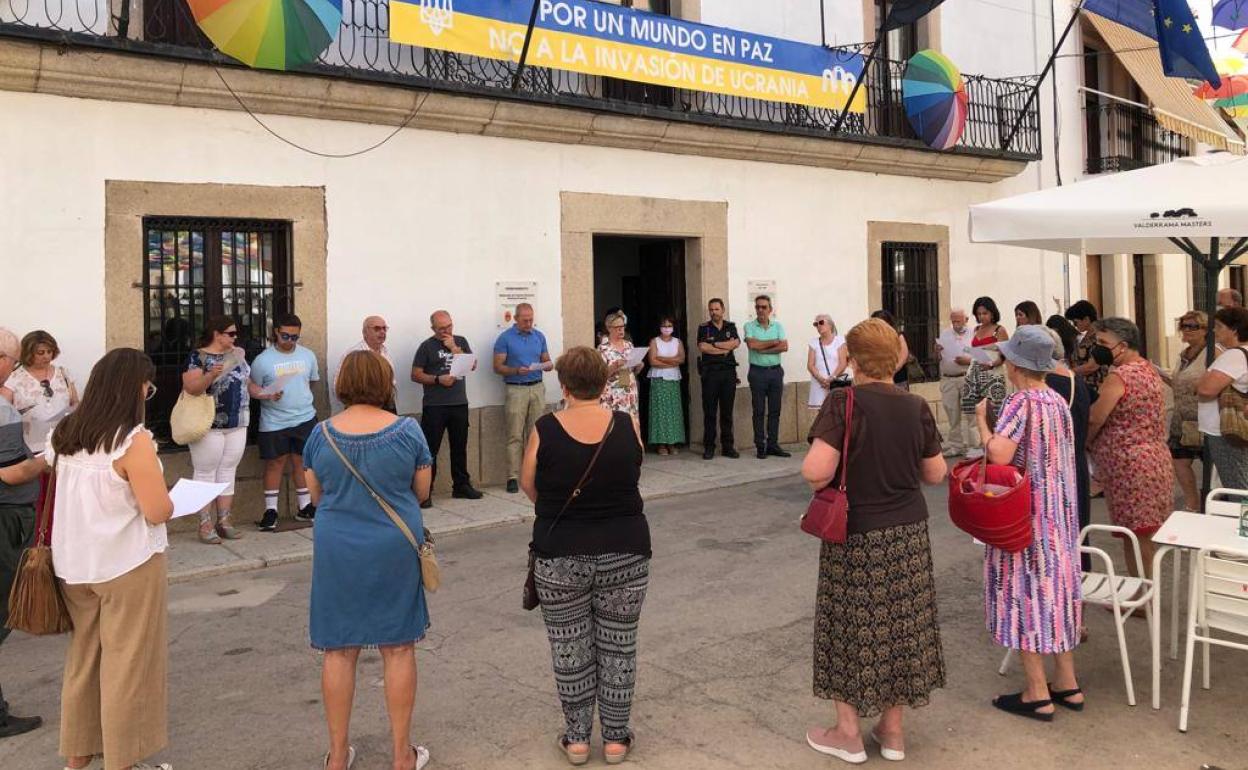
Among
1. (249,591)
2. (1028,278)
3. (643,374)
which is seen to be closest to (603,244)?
(643,374)

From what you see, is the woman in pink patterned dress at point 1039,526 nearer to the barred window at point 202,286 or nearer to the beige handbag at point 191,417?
the beige handbag at point 191,417

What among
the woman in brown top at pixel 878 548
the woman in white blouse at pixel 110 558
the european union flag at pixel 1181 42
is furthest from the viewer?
the european union flag at pixel 1181 42

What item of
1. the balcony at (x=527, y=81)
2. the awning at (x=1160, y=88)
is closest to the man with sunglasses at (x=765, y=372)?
the balcony at (x=527, y=81)

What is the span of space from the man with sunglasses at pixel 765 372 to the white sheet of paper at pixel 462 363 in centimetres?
369

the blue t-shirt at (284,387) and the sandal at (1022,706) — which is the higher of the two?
the blue t-shirt at (284,387)

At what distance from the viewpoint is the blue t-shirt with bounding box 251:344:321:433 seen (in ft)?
26.9

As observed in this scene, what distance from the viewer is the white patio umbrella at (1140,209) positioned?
5.61 m

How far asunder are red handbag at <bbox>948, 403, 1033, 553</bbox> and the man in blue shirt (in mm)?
5972

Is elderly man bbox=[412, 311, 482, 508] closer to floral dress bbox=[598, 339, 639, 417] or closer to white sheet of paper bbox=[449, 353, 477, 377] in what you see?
white sheet of paper bbox=[449, 353, 477, 377]

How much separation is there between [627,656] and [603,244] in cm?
1069

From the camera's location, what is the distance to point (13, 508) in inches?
177

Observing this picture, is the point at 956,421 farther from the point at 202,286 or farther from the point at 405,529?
the point at 405,529

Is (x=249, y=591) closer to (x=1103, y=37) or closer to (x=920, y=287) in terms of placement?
(x=920, y=287)

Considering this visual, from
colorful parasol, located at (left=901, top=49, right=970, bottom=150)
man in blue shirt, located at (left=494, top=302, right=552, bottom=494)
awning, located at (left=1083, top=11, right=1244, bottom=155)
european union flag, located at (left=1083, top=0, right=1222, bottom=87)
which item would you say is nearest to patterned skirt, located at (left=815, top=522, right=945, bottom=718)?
man in blue shirt, located at (left=494, top=302, right=552, bottom=494)
